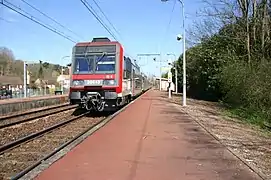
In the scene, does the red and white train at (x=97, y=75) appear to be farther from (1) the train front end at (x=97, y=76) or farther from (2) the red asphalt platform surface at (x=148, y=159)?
(2) the red asphalt platform surface at (x=148, y=159)

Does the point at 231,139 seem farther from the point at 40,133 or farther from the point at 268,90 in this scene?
the point at 268,90

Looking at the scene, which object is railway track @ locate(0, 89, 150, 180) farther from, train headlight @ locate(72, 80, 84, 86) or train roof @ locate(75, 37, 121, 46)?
train roof @ locate(75, 37, 121, 46)

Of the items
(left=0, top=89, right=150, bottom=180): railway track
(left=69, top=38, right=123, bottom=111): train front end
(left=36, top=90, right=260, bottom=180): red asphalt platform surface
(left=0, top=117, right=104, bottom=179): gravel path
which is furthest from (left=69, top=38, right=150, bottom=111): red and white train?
(left=36, top=90, right=260, bottom=180): red asphalt platform surface

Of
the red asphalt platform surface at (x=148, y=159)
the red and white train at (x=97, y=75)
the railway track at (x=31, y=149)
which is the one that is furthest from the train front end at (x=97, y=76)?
the red asphalt platform surface at (x=148, y=159)

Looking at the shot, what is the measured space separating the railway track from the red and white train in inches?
91.9

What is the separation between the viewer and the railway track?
7.81 meters

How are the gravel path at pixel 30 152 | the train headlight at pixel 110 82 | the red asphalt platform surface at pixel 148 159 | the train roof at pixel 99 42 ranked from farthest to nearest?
1. the train roof at pixel 99 42
2. the train headlight at pixel 110 82
3. the gravel path at pixel 30 152
4. the red asphalt platform surface at pixel 148 159

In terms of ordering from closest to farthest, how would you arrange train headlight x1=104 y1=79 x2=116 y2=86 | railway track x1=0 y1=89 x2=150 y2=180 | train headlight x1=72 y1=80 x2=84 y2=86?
railway track x1=0 y1=89 x2=150 y2=180 → train headlight x1=104 y1=79 x2=116 y2=86 → train headlight x1=72 y1=80 x2=84 y2=86

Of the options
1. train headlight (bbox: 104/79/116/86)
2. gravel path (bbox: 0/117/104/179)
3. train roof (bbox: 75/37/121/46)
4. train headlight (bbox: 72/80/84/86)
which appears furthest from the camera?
train roof (bbox: 75/37/121/46)

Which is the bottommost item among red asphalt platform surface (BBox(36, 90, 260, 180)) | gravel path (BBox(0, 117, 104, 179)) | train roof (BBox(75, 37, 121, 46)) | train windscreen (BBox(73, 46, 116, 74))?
gravel path (BBox(0, 117, 104, 179))

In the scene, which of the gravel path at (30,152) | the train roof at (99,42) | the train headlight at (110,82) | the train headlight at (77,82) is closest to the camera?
the gravel path at (30,152)

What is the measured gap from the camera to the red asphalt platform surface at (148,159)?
6562mm

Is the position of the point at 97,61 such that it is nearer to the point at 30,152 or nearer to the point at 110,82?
the point at 110,82

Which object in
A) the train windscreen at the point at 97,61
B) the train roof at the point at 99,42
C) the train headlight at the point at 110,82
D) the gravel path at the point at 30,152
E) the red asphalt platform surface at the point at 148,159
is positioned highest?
the train roof at the point at 99,42
